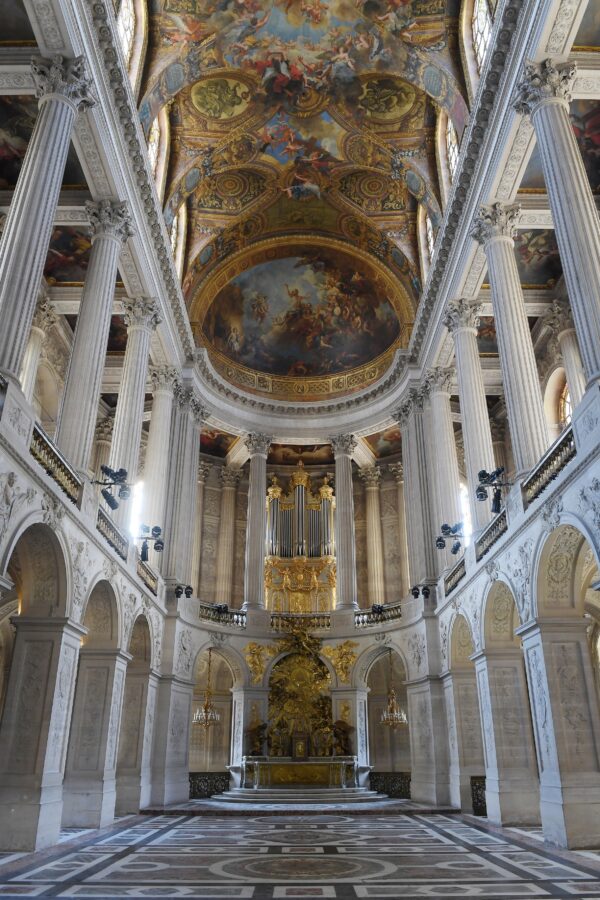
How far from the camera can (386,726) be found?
29344 mm

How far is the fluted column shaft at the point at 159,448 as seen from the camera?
21.7m

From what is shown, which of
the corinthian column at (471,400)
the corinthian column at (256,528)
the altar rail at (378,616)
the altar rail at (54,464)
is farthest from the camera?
the corinthian column at (256,528)

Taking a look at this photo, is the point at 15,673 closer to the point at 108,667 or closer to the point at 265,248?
the point at 108,667

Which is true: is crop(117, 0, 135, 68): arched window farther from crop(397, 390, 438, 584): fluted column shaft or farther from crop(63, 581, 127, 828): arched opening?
crop(397, 390, 438, 584): fluted column shaft

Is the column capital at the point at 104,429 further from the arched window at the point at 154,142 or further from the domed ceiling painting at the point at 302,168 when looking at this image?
the arched window at the point at 154,142

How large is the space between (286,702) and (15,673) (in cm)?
1580

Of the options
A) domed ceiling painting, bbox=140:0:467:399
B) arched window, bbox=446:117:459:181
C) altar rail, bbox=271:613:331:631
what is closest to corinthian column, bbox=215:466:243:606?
altar rail, bbox=271:613:331:631

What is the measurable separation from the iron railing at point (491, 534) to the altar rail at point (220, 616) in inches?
442

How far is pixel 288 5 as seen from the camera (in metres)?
20.2

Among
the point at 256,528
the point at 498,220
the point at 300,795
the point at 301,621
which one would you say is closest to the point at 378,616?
the point at 301,621

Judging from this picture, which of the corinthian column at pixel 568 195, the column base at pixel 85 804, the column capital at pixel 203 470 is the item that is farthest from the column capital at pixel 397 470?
the column base at pixel 85 804

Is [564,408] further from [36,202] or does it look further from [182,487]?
[36,202]

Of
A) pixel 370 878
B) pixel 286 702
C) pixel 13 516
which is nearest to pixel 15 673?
pixel 13 516

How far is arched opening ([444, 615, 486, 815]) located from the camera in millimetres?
18922
